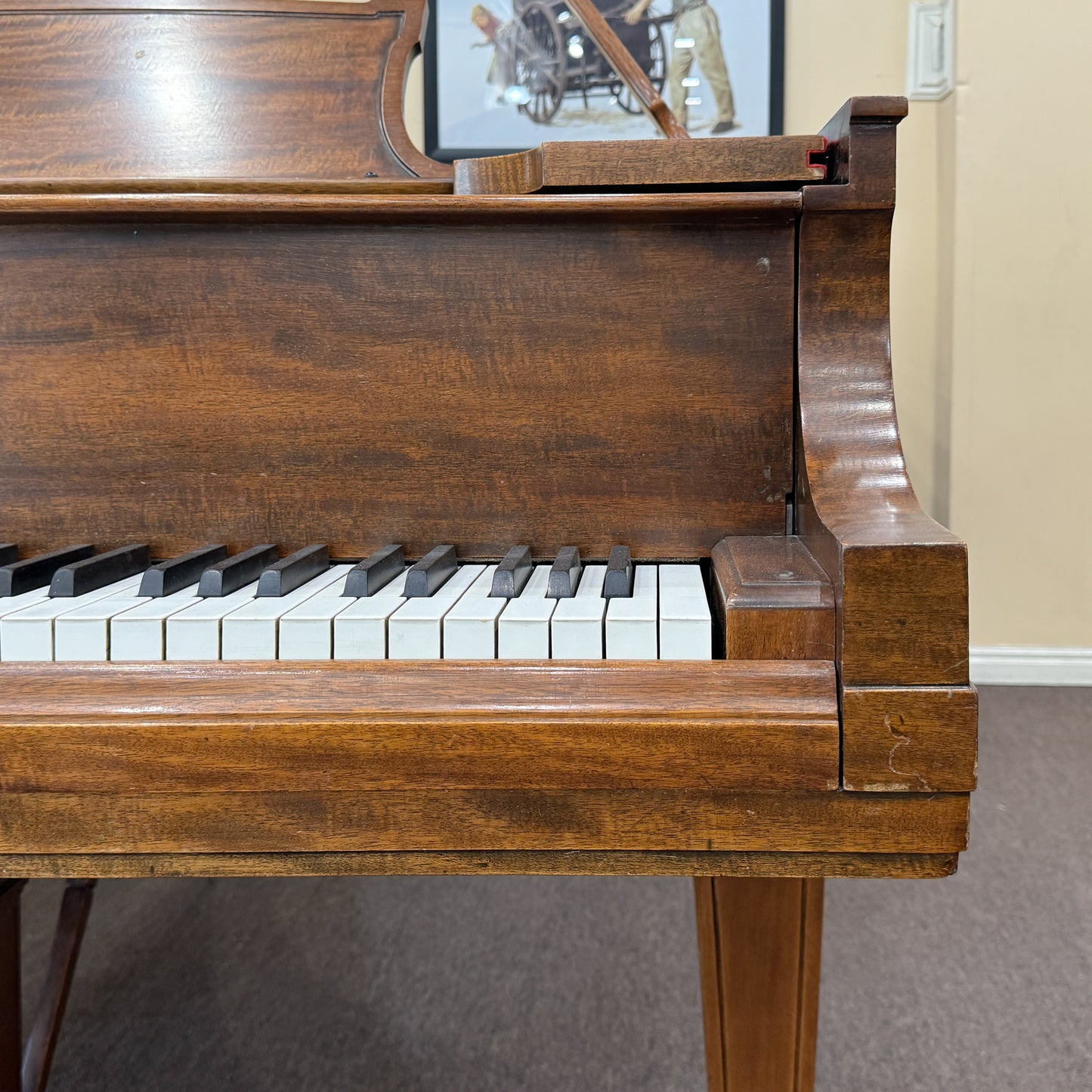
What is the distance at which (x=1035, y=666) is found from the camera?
7.38 ft

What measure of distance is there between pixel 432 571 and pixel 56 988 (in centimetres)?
75

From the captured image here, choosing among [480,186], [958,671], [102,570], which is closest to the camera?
[958,671]

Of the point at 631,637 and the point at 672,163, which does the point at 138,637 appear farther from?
the point at 672,163

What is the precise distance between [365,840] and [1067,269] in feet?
7.31

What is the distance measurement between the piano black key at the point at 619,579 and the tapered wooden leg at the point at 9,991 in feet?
2.27

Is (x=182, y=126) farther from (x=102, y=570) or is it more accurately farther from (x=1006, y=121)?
(x=1006, y=121)

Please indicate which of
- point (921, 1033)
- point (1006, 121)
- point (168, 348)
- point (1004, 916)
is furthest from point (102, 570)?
point (1006, 121)

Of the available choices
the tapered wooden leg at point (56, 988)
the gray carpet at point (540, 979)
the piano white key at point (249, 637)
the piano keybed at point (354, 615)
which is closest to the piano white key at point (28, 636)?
the piano keybed at point (354, 615)

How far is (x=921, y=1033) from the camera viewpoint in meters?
1.18

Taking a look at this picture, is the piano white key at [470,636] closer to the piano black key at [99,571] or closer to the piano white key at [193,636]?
the piano white key at [193,636]

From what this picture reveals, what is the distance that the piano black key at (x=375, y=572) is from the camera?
60 cm

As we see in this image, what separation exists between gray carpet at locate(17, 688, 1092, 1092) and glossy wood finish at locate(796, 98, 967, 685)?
0.84 m

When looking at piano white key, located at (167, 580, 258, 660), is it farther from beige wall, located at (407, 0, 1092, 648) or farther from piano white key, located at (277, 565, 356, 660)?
beige wall, located at (407, 0, 1092, 648)

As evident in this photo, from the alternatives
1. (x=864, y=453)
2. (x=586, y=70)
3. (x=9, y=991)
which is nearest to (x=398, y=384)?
(x=864, y=453)
